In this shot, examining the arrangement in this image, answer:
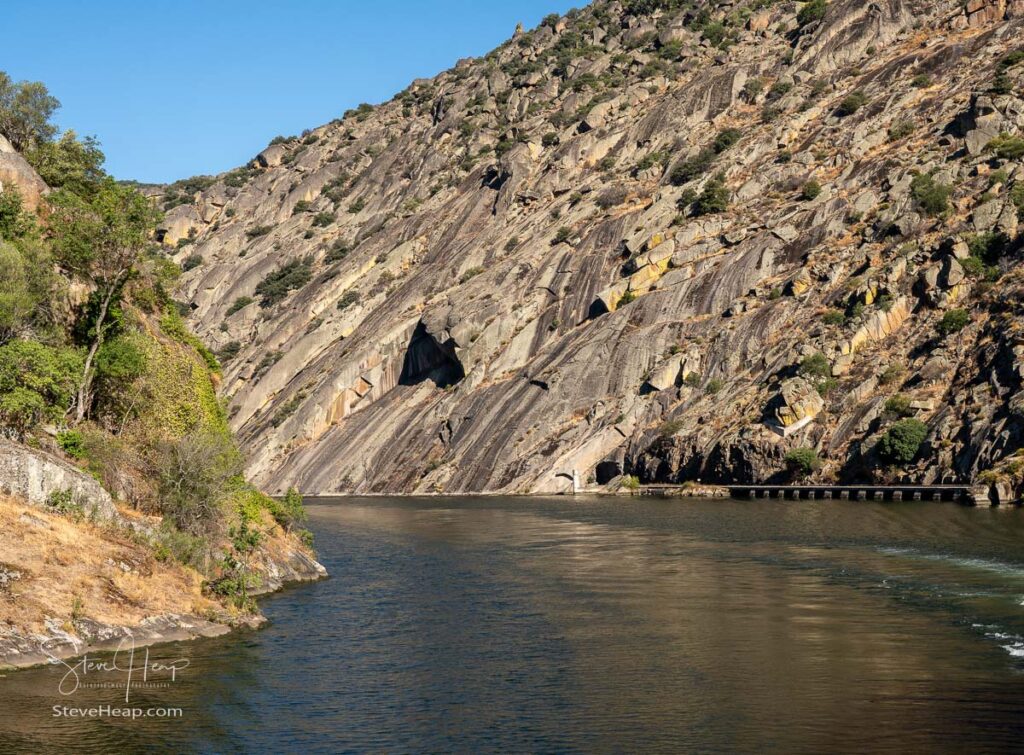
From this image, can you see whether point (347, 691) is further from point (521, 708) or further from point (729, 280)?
point (729, 280)

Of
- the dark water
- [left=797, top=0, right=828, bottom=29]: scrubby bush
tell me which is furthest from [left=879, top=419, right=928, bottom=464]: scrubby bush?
[left=797, top=0, right=828, bottom=29]: scrubby bush

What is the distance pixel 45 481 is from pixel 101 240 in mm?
11224

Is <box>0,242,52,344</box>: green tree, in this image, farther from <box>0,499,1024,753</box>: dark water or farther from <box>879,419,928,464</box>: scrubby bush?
<box>879,419,928,464</box>: scrubby bush

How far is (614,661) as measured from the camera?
27.5m

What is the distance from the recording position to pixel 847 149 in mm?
117000

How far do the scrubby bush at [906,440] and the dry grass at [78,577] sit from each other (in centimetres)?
5805

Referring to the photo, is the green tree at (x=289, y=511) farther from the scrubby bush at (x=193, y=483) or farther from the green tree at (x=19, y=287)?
the green tree at (x=19, y=287)

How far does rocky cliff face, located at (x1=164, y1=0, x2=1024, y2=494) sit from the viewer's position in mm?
86812

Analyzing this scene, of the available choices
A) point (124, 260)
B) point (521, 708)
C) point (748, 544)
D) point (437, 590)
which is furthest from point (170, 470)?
point (748, 544)

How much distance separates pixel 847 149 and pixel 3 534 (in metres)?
108

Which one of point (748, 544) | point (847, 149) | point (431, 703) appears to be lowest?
point (431, 703)

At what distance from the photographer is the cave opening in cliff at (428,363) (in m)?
121

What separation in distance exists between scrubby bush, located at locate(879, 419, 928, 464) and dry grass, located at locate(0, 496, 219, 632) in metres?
58.1

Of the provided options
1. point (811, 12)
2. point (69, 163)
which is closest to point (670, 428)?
point (69, 163)
